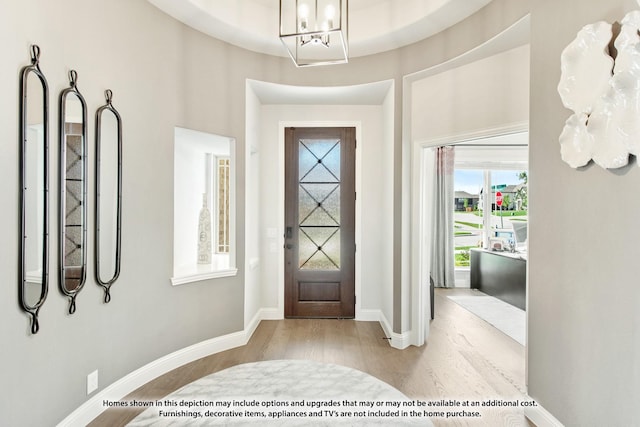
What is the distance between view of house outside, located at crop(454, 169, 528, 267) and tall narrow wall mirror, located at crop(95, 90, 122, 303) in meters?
5.60

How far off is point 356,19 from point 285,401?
135 inches

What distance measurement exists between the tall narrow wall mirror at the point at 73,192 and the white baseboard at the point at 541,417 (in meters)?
2.99

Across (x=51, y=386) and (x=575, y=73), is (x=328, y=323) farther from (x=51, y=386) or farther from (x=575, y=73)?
(x=575, y=73)

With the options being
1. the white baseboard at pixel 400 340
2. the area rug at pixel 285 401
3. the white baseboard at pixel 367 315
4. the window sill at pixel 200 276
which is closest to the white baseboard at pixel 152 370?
the area rug at pixel 285 401

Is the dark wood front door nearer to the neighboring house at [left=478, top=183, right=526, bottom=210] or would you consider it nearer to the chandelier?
the chandelier

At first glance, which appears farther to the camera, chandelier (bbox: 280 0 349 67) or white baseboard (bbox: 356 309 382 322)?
white baseboard (bbox: 356 309 382 322)

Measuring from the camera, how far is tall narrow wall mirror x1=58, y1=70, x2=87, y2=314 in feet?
6.21

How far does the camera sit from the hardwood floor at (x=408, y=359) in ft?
8.07

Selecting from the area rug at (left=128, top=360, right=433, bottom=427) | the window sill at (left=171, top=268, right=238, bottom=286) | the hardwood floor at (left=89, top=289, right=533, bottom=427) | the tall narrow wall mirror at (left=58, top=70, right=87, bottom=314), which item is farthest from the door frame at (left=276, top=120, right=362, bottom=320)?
the tall narrow wall mirror at (left=58, top=70, right=87, bottom=314)

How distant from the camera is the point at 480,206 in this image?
6.35 meters

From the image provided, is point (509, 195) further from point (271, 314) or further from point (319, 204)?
point (271, 314)

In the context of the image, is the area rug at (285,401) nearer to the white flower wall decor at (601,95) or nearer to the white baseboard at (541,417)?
the white baseboard at (541,417)

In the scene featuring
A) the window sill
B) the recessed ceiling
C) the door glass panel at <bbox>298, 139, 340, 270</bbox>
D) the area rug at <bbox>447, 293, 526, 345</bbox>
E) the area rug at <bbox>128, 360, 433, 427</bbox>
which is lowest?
the area rug at <bbox>447, 293, 526, 345</bbox>

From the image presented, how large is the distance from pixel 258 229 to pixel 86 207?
7.15 ft
